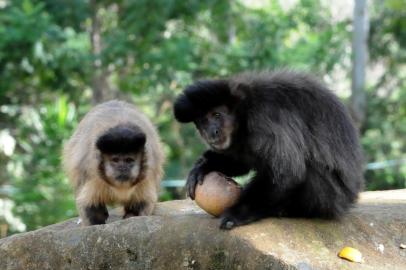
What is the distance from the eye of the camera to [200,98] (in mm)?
4926

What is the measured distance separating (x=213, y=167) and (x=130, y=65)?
8.18 meters

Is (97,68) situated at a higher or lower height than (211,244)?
higher

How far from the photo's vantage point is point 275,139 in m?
4.67

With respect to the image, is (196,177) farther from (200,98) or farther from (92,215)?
(92,215)

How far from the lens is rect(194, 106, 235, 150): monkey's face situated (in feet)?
16.2

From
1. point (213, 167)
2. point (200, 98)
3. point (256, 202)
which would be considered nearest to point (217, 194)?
point (256, 202)

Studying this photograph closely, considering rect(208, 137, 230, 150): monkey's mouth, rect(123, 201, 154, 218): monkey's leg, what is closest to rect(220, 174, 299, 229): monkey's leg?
rect(208, 137, 230, 150): monkey's mouth

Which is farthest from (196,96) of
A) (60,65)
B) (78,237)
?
(60,65)

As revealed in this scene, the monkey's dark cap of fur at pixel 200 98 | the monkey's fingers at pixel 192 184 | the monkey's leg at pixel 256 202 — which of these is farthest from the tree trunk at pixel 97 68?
the monkey's leg at pixel 256 202

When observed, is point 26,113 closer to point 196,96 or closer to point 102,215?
point 102,215

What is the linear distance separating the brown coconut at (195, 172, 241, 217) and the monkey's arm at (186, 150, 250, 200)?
0.28m

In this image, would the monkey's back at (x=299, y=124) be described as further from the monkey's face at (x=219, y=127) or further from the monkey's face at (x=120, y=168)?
the monkey's face at (x=120, y=168)

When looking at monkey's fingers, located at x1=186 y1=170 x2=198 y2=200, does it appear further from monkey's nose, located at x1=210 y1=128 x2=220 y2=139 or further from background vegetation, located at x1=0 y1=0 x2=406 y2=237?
background vegetation, located at x1=0 y1=0 x2=406 y2=237

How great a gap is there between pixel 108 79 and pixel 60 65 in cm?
217
